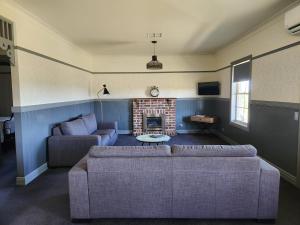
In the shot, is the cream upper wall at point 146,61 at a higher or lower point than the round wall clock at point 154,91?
higher

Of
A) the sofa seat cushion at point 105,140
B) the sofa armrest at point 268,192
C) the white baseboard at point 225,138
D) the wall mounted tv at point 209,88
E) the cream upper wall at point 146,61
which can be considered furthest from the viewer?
the cream upper wall at point 146,61

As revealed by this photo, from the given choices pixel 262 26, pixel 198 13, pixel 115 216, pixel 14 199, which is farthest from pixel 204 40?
pixel 14 199

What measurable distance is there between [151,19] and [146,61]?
3.31m

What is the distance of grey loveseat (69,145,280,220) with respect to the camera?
2055mm

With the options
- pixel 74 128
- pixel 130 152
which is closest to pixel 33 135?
pixel 74 128

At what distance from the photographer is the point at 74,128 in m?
4.16

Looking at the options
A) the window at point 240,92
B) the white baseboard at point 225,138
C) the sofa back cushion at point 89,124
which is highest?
the window at point 240,92

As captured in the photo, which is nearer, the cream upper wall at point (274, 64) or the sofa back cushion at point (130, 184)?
the sofa back cushion at point (130, 184)

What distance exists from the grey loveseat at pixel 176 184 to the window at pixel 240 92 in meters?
2.69

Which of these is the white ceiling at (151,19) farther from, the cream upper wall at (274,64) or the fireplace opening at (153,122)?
the fireplace opening at (153,122)

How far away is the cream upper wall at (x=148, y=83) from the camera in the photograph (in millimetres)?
6941

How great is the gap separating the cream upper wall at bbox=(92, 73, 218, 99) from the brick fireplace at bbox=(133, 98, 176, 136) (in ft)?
1.28

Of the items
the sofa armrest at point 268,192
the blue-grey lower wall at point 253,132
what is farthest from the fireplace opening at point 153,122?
the sofa armrest at point 268,192

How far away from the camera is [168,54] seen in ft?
22.1
